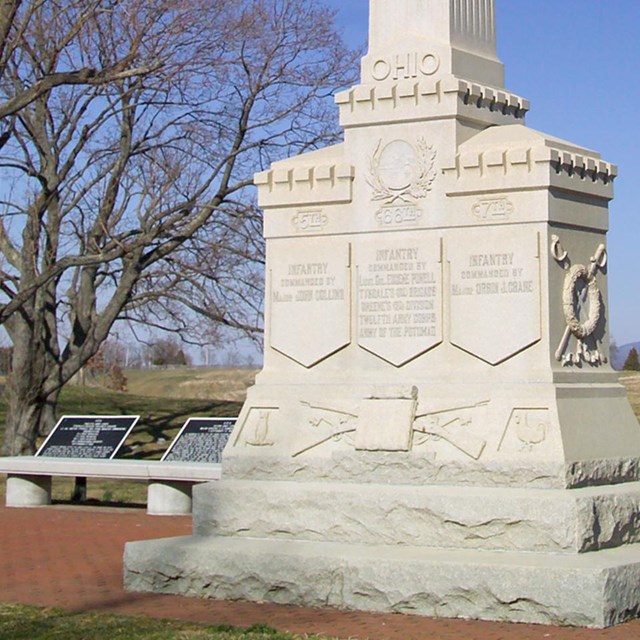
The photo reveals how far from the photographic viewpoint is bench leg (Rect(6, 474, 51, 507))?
57.8 ft

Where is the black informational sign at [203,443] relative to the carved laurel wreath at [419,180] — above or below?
below

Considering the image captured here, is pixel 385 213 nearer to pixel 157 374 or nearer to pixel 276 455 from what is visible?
pixel 276 455

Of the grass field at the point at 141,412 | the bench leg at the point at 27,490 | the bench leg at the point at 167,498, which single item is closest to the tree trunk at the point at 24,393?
the grass field at the point at 141,412

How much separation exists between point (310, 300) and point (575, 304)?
2075 mm

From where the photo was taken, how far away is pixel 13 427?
2358 cm

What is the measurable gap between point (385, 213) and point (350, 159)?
21.7 inches

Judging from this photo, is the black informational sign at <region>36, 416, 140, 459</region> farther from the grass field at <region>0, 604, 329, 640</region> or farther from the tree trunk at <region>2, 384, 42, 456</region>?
the grass field at <region>0, 604, 329, 640</region>

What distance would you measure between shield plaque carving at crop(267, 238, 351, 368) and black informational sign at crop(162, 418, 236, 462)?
6816mm

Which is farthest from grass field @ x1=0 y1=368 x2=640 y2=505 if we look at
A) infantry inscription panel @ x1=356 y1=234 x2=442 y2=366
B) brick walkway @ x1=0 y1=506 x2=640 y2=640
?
infantry inscription panel @ x1=356 y1=234 x2=442 y2=366

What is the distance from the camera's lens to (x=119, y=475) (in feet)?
55.0

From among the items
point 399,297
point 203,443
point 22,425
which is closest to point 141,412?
point 22,425

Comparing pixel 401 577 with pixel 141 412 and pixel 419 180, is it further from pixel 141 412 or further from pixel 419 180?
pixel 141 412

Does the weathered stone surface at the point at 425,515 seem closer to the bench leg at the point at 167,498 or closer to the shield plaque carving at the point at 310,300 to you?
the shield plaque carving at the point at 310,300

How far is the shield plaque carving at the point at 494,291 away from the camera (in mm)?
9766
